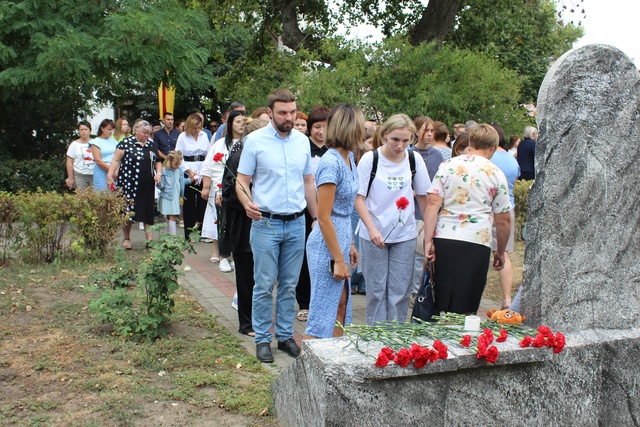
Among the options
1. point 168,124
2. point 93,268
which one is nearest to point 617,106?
point 93,268

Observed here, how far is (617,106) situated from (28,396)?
4.02 m

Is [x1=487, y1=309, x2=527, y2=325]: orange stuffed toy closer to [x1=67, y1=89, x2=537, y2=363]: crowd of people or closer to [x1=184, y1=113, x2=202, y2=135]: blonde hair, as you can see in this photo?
[x1=67, y1=89, x2=537, y2=363]: crowd of people

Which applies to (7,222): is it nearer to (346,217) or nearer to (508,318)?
(346,217)

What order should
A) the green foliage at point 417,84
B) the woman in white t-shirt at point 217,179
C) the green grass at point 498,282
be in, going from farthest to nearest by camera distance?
the green foliage at point 417,84 < the green grass at point 498,282 < the woman in white t-shirt at point 217,179

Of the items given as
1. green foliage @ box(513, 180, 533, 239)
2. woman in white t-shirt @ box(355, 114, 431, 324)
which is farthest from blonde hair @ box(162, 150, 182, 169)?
green foliage @ box(513, 180, 533, 239)

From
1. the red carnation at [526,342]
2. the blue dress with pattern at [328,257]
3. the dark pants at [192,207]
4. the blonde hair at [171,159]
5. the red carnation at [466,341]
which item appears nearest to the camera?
the red carnation at [466,341]

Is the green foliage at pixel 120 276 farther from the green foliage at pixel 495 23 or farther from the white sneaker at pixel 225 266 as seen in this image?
the green foliage at pixel 495 23

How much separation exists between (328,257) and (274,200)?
79 cm

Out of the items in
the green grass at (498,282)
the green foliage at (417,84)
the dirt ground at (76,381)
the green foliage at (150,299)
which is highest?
the green foliage at (417,84)

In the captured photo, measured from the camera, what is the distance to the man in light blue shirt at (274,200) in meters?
5.33

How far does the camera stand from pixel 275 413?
432 centimetres

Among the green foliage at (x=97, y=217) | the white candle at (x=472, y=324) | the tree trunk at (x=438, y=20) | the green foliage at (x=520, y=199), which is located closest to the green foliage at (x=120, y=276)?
the green foliage at (x=97, y=217)

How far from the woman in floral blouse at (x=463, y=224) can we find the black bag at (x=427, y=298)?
0.21 feet

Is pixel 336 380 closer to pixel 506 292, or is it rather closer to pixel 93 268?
pixel 506 292
